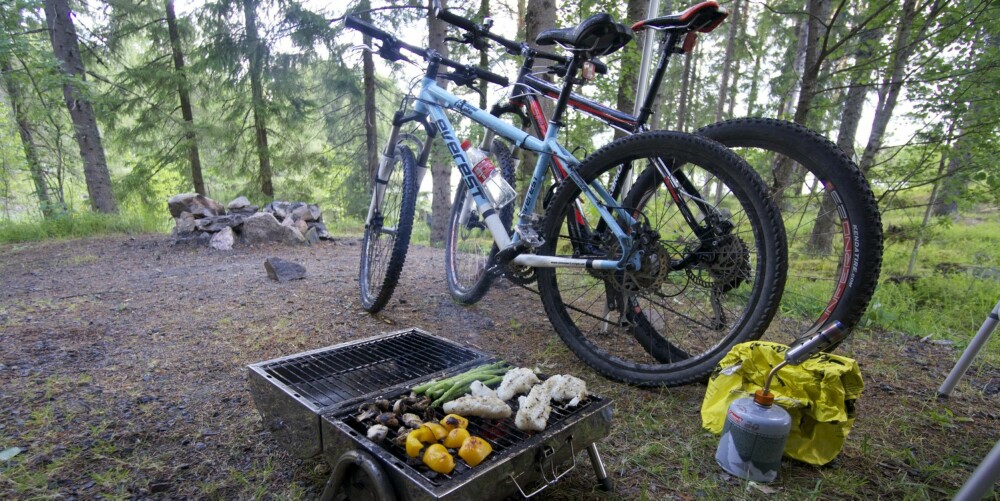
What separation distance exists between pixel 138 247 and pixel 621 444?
22.9 ft

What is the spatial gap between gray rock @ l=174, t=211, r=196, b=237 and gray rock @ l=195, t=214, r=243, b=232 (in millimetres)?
86

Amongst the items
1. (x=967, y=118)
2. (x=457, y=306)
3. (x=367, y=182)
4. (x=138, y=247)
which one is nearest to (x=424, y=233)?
(x=367, y=182)

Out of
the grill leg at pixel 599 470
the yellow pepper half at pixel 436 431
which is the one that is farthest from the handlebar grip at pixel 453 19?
the grill leg at pixel 599 470

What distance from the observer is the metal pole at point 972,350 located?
172 cm

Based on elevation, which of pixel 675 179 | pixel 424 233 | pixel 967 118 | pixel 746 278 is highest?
pixel 967 118

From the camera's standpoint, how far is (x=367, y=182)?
1061cm

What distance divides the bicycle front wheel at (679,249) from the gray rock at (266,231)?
5.29 m

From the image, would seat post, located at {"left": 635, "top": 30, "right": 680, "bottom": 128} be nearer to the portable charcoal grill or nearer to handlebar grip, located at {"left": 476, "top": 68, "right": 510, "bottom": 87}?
handlebar grip, located at {"left": 476, "top": 68, "right": 510, "bottom": 87}

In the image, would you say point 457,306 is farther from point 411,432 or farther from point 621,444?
point 411,432

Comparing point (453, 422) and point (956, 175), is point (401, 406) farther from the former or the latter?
point (956, 175)

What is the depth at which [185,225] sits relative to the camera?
6.17m

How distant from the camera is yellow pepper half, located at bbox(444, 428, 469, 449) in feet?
3.76

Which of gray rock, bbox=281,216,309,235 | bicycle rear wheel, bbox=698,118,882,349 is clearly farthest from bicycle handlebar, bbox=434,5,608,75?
gray rock, bbox=281,216,309,235

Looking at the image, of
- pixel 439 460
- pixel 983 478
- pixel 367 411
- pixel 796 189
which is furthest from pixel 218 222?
pixel 983 478
